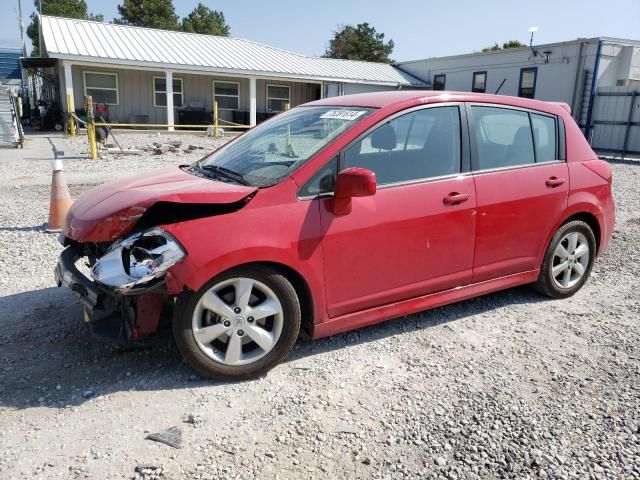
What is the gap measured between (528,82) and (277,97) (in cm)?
1301

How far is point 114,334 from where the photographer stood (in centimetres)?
306

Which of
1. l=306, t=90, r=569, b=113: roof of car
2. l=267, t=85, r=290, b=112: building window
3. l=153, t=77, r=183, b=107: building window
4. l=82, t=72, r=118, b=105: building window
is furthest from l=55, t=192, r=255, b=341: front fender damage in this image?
l=267, t=85, r=290, b=112: building window

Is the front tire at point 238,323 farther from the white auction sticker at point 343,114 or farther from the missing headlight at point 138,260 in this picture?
the white auction sticker at point 343,114

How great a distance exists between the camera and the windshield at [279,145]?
341cm

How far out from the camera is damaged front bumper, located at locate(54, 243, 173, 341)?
2953 mm

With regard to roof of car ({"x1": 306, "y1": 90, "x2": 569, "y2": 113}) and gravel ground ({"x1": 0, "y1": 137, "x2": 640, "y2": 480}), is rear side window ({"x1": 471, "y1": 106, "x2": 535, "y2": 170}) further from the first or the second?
gravel ground ({"x1": 0, "y1": 137, "x2": 640, "y2": 480})

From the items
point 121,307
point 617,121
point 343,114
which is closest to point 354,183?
point 343,114

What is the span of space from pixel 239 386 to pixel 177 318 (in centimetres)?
57

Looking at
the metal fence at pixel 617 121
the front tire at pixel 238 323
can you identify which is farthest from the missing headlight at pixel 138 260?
the metal fence at pixel 617 121

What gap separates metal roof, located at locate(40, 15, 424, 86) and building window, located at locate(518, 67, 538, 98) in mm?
7747

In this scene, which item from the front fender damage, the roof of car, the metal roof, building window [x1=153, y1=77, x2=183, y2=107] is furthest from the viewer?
building window [x1=153, y1=77, x2=183, y2=107]

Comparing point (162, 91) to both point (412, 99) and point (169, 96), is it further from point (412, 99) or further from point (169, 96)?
point (412, 99)

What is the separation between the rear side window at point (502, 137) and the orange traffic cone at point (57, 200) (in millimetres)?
4819

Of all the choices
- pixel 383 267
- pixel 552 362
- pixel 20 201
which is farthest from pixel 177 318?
pixel 20 201
